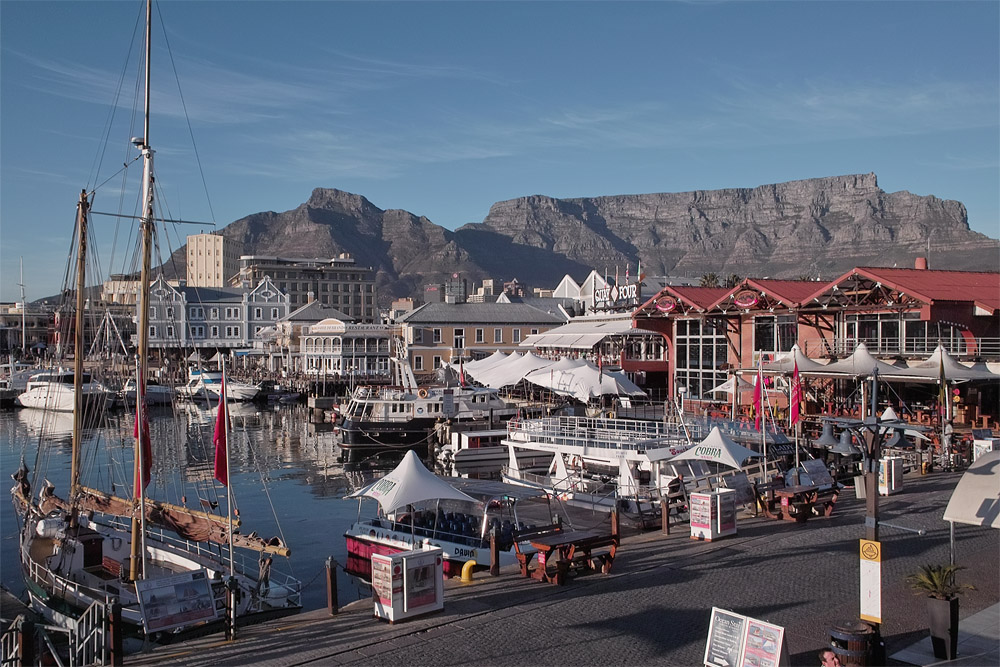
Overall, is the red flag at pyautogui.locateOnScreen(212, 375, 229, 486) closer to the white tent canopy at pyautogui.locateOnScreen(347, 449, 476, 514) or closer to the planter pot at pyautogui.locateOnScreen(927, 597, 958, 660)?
the white tent canopy at pyautogui.locateOnScreen(347, 449, 476, 514)

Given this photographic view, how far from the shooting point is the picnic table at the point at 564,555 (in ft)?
53.7

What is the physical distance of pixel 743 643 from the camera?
11.2 meters

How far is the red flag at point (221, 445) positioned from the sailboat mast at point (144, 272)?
176 centimetres

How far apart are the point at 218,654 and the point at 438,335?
241 feet

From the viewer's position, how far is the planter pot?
11656mm

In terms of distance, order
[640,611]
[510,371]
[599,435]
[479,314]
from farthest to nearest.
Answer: [479,314] → [510,371] → [599,435] → [640,611]

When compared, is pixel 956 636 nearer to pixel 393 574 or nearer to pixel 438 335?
pixel 393 574

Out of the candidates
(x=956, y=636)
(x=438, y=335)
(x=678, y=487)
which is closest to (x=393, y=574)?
(x=956, y=636)

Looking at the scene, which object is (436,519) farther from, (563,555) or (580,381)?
(580,381)

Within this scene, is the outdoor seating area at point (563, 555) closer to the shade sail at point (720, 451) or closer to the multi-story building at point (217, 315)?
the shade sail at point (720, 451)

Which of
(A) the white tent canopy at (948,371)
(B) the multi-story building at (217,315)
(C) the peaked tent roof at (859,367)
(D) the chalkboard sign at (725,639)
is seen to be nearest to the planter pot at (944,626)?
(D) the chalkboard sign at (725,639)

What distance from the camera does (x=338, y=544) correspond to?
27781 millimetres

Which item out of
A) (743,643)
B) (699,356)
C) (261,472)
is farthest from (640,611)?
(699,356)

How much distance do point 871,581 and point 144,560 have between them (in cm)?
1386
